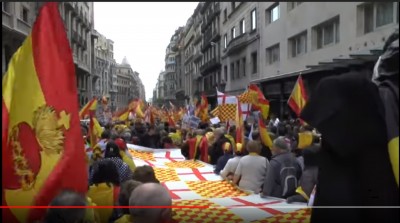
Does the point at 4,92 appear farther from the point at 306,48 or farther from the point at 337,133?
the point at 306,48

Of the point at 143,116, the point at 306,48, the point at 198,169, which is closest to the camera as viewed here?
the point at 306,48

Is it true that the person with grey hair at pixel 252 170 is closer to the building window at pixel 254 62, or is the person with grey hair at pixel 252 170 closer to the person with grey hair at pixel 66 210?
the building window at pixel 254 62

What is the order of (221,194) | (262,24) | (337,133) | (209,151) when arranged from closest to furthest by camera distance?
(337,133), (262,24), (221,194), (209,151)

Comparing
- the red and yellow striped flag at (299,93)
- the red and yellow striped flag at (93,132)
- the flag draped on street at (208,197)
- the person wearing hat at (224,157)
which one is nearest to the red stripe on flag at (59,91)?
the flag draped on street at (208,197)

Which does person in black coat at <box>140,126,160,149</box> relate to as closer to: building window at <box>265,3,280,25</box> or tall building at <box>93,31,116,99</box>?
tall building at <box>93,31,116,99</box>

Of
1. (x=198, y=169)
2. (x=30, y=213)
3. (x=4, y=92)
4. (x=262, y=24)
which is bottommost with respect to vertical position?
(x=198, y=169)

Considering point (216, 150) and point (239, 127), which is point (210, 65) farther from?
point (239, 127)

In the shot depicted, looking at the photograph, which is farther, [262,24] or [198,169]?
[198,169]

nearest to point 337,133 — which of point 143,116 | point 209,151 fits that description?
point 209,151
